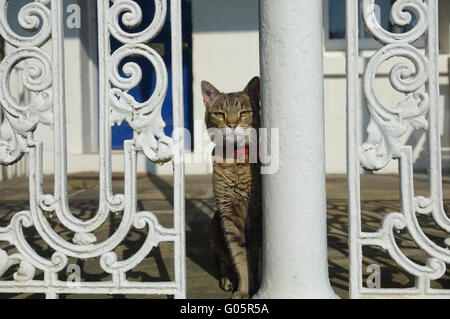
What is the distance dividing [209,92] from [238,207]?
2.52 ft

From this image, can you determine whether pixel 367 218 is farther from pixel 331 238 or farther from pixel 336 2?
pixel 336 2

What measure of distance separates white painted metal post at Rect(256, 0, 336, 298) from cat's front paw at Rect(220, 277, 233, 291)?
1.58 feet

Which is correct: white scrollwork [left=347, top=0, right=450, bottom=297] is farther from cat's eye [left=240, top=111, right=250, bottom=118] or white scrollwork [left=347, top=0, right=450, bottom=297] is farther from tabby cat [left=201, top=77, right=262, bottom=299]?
cat's eye [left=240, top=111, right=250, bottom=118]

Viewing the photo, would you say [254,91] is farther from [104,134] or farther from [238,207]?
[104,134]

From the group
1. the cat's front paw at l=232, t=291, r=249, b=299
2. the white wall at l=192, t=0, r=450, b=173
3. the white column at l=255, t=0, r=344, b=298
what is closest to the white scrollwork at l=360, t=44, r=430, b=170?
the white column at l=255, t=0, r=344, b=298

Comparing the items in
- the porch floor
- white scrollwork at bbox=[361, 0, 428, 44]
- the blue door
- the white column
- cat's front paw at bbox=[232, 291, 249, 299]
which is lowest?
cat's front paw at bbox=[232, 291, 249, 299]

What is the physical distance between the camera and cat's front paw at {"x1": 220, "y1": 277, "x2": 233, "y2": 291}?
2097 mm

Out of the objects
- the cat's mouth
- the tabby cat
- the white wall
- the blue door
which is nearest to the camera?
the tabby cat

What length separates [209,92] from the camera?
2.50m

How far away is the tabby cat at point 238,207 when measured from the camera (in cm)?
207

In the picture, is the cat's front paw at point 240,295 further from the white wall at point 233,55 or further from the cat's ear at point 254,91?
the white wall at point 233,55

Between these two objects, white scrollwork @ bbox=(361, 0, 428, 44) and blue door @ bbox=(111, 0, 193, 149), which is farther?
blue door @ bbox=(111, 0, 193, 149)

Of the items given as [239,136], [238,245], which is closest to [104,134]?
[239,136]
